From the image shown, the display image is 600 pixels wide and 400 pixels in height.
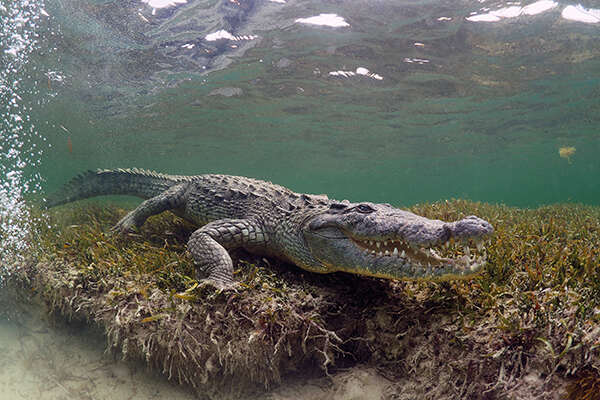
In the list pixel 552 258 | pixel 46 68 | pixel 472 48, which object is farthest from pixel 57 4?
pixel 472 48

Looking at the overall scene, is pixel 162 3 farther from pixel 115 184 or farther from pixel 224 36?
pixel 115 184

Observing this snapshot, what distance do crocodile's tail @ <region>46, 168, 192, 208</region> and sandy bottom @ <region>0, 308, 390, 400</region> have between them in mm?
2430

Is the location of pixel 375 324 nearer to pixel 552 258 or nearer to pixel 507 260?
pixel 507 260

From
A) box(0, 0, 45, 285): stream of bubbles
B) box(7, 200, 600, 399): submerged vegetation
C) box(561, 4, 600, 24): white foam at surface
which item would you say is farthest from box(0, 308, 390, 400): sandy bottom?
box(561, 4, 600, 24): white foam at surface

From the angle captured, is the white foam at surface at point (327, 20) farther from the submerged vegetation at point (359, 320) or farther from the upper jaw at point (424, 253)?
the upper jaw at point (424, 253)

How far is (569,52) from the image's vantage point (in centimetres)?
1225

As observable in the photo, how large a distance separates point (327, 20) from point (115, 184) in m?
7.95

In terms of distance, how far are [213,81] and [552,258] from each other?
13.6 m

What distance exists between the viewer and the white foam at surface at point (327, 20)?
982 cm

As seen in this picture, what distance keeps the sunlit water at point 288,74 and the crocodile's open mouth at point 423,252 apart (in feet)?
14.6

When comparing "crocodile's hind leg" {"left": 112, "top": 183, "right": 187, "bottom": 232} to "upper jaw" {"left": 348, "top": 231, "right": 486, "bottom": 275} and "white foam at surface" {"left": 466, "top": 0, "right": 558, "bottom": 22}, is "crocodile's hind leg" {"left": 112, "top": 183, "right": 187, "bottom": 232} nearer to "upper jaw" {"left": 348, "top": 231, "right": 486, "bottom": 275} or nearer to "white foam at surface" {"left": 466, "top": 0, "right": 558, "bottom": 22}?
"upper jaw" {"left": 348, "top": 231, "right": 486, "bottom": 275}

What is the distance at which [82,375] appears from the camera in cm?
310

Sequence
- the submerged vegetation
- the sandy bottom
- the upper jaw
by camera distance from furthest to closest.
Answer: the sandy bottom < the upper jaw < the submerged vegetation

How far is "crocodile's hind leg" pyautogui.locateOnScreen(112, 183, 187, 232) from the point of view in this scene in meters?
4.57
